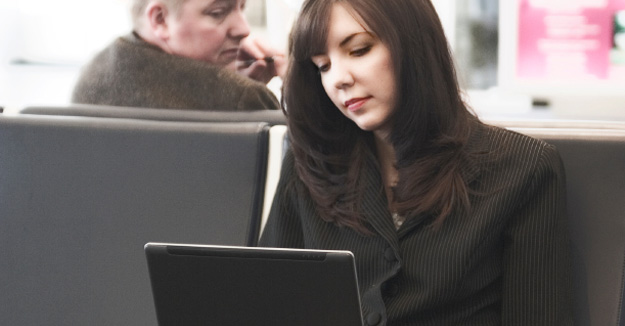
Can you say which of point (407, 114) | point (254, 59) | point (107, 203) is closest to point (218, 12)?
point (254, 59)

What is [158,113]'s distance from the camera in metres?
1.92

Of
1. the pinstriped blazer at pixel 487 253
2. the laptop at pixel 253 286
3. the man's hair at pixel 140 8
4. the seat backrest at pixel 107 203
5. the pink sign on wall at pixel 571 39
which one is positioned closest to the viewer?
the laptop at pixel 253 286

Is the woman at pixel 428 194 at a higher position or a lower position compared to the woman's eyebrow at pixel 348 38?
lower

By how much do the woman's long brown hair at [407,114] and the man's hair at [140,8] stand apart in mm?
637

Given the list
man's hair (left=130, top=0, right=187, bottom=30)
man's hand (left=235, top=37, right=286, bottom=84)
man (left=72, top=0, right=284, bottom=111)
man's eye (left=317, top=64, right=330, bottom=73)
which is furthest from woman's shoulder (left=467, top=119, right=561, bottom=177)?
man's hair (left=130, top=0, right=187, bottom=30)

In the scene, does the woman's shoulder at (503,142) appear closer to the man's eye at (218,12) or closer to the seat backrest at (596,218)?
the seat backrest at (596,218)

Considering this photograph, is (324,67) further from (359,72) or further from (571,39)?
(571,39)

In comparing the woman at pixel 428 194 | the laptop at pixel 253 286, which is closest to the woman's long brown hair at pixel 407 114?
the woman at pixel 428 194

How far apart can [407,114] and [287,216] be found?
307 mm

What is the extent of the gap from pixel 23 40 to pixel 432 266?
12.1 feet

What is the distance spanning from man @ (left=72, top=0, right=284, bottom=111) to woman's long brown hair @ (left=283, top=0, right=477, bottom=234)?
418 mm

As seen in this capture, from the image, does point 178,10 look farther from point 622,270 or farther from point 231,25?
point 622,270

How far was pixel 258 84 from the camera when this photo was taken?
6.59 feet

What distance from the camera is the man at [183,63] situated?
202cm
